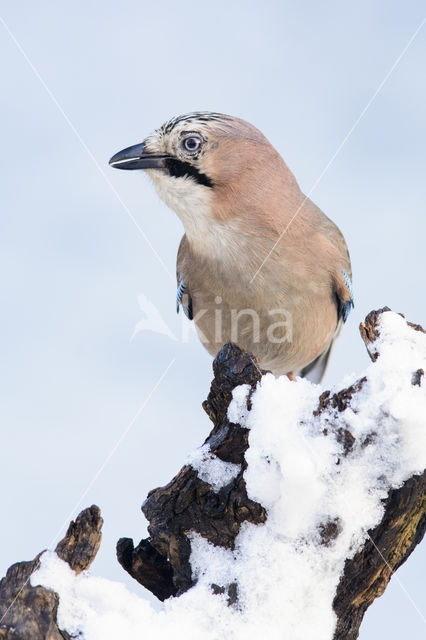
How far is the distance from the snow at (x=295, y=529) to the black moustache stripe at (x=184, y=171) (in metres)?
1.81

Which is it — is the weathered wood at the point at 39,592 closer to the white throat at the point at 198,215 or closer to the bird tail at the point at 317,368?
the white throat at the point at 198,215

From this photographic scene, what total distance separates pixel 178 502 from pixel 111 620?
0.50 metres

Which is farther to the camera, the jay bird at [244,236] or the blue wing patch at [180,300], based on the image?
the blue wing patch at [180,300]

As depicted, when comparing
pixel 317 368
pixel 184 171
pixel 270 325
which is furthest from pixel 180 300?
pixel 317 368

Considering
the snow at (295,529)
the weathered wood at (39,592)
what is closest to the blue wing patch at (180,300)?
the snow at (295,529)

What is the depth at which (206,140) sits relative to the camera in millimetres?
4133

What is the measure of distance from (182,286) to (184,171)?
84 cm

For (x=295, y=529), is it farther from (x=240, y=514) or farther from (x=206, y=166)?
(x=206, y=166)

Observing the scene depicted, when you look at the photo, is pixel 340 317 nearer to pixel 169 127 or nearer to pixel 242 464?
pixel 169 127

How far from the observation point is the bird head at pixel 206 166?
4137 mm

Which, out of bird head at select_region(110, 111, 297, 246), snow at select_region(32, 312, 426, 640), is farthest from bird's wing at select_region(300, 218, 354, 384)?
snow at select_region(32, 312, 426, 640)

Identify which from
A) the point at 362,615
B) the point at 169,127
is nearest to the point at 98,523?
the point at 362,615

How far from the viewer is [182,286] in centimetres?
473

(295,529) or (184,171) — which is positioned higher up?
(184,171)
